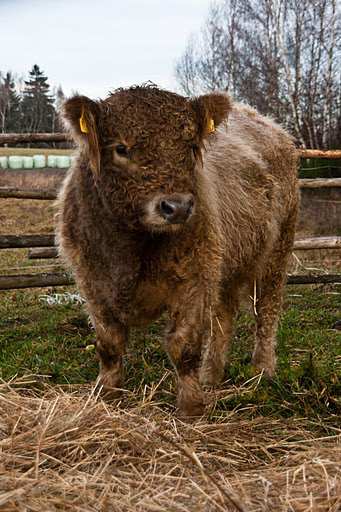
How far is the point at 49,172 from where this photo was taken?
2364cm

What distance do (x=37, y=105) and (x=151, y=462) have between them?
71450mm

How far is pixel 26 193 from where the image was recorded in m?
8.41

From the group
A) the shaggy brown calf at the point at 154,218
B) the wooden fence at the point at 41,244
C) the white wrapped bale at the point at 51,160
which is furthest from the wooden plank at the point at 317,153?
the white wrapped bale at the point at 51,160

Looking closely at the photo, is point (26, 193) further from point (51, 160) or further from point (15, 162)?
point (15, 162)

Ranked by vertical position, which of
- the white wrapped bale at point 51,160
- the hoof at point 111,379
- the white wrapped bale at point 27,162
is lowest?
the white wrapped bale at point 27,162

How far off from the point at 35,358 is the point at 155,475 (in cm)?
310

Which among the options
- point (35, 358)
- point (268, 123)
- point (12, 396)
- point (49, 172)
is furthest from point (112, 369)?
point (49, 172)

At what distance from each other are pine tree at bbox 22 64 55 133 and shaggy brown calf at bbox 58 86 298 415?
57.9m

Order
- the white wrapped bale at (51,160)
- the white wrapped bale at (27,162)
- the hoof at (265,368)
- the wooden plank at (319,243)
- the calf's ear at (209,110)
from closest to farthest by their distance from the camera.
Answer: the calf's ear at (209,110), the hoof at (265,368), the wooden plank at (319,243), the white wrapped bale at (51,160), the white wrapped bale at (27,162)

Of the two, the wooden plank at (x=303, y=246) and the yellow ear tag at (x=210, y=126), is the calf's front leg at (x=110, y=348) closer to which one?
the yellow ear tag at (x=210, y=126)

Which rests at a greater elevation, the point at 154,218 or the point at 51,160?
the point at 154,218

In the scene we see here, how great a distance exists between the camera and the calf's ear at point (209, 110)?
409 cm

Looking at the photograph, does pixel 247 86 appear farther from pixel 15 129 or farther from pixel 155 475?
pixel 15 129

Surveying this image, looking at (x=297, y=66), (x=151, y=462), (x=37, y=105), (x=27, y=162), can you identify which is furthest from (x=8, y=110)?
(x=151, y=462)
